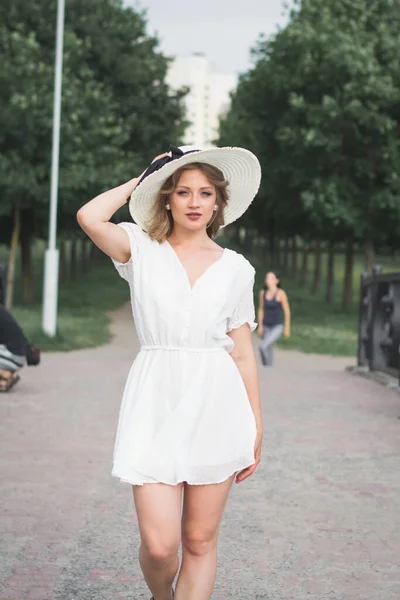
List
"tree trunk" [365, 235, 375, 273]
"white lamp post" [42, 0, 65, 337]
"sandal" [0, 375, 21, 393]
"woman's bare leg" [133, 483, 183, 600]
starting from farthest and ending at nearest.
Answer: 1. "tree trunk" [365, 235, 375, 273]
2. "white lamp post" [42, 0, 65, 337]
3. "sandal" [0, 375, 21, 393]
4. "woman's bare leg" [133, 483, 183, 600]

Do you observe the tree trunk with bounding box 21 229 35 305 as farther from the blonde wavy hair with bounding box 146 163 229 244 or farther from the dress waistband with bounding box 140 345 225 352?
the dress waistband with bounding box 140 345 225 352

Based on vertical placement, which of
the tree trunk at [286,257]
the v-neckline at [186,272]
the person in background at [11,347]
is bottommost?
the tree trunk at [286,257]

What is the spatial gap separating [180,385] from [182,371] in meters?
0.05

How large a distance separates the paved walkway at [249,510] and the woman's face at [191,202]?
1729mm

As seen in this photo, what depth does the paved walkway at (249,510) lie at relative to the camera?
500 centimetres

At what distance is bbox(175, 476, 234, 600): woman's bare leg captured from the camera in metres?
3.74

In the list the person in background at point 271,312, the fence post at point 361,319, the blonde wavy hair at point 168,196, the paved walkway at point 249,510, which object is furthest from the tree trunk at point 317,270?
the blonde wavy hair at point 168,196

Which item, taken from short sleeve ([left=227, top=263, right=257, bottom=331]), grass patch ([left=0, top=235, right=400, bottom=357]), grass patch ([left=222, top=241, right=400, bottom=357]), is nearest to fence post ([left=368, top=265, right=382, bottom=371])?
grass patch ([left=222, top=241, right=400, bottom=357])

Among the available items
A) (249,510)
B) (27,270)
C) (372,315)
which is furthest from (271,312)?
(27,270)

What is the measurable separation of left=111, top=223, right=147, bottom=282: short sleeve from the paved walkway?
1.54 metres

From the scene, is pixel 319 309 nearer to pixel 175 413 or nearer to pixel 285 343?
pixel 285 343

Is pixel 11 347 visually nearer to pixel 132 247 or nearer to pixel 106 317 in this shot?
pixel 132 247

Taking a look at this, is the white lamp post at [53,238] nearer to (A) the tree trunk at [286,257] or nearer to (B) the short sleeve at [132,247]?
(B) the short sleeve at [132,247]

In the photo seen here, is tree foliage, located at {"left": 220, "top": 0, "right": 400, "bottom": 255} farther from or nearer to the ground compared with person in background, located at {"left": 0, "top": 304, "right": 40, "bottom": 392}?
farther from the ground
